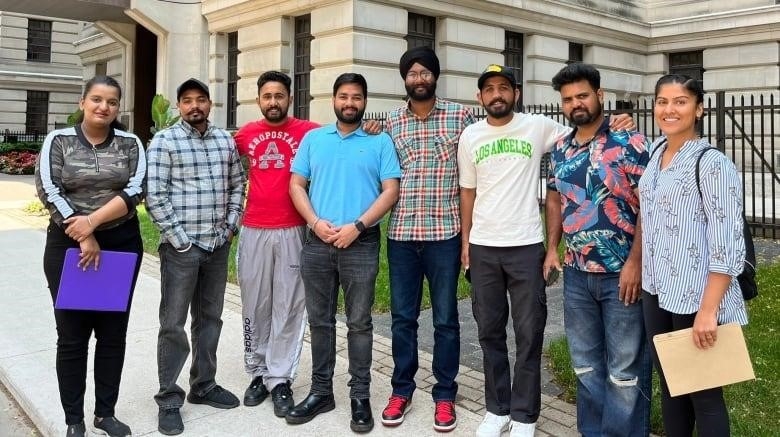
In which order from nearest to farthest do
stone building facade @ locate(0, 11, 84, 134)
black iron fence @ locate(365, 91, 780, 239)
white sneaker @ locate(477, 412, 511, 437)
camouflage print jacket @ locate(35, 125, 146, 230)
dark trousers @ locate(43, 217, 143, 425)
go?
camouflage print jacket @ locate(35, 125, 146, 230), dark trousers @ locate(43, 217, 143, 425), white sneaker @ locate(477, 412, 511, 437), black iron fence @ locate(365, 91, 780, 239), stone building facade @ locate(0, 11, 84, 134)

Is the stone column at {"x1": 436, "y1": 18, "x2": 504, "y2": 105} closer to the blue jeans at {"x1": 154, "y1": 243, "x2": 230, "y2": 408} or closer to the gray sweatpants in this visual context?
the gray sweatpants

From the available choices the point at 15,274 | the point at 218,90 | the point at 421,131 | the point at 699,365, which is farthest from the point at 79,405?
the point at 218,90

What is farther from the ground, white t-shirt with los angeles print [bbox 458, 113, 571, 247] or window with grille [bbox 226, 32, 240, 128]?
window with grille [bbox 226, 32, 240, 128]

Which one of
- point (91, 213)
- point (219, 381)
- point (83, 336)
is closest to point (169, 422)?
point (83, 336)

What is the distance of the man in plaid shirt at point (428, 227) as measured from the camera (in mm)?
4227

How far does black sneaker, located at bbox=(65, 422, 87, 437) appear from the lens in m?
3.93

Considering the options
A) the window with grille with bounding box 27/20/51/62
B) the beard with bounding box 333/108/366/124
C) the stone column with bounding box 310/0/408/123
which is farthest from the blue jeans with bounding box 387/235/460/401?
the window with grille with bounding box 27/20/51/62

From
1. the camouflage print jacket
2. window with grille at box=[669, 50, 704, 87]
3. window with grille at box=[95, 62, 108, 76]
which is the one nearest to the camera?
the camouflage print jacket

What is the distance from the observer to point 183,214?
424 cm

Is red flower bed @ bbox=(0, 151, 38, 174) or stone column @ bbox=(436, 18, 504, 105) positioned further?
red flower bed @ bbox=(0, 151, 38, 174)

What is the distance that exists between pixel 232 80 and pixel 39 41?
2985 cm

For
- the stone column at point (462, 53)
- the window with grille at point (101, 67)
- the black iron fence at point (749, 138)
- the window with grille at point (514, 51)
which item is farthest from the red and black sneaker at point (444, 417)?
the window with grille at point (101, 67)

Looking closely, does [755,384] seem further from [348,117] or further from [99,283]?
[99,283]

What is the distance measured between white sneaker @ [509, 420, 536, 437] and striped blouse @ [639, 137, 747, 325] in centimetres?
131
